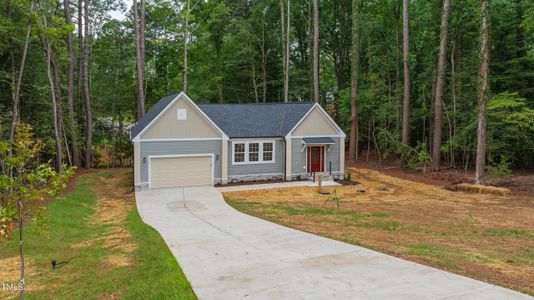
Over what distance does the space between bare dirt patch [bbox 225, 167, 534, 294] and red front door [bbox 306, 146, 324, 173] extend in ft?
8.67

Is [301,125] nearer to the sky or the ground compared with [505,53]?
nearer to the ground

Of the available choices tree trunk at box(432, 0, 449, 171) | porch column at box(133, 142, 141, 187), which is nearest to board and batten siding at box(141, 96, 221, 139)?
porch column at box(133, 142, 141, 187)

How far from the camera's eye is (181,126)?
19.2 metres

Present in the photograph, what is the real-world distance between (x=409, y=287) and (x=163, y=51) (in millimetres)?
30679

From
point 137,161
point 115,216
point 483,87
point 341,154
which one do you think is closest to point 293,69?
point 341,154

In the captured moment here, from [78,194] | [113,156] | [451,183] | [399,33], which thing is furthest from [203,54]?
[451,183]

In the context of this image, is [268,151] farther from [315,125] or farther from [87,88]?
[87,88]

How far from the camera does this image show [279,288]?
6098mm

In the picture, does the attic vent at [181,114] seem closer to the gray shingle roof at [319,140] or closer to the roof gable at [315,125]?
the roof gable at [315,125]

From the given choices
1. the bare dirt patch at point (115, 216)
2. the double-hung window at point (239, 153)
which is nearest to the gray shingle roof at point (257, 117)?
the double-hung window at point (239, 153)

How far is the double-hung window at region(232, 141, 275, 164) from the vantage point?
2075 centimetres

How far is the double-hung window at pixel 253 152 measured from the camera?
68.1 ft

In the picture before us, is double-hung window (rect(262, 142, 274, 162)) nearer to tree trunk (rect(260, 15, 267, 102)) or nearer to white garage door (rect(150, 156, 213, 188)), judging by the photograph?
white garage door (rect(150, 156, 213, 188))

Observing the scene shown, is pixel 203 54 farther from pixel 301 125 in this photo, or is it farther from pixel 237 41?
pixel 301 125
